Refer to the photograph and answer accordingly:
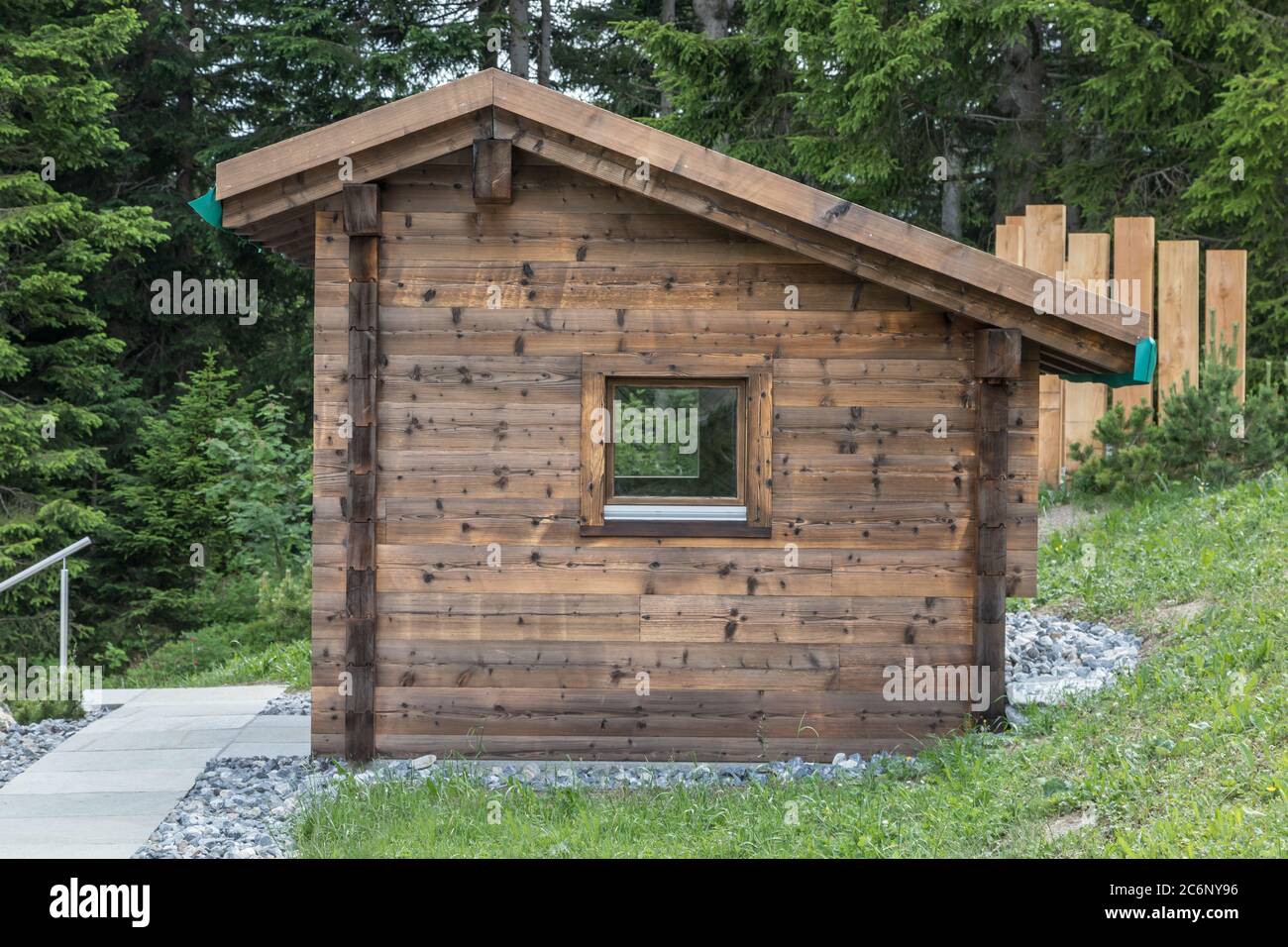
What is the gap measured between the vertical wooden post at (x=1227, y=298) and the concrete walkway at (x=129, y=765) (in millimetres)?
10904

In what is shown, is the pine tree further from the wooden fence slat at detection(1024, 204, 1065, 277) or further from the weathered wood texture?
the weathered wood texture

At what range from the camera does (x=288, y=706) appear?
9.80m

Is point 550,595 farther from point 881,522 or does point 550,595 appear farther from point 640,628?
point 881,522

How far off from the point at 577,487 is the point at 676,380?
0.88 metres

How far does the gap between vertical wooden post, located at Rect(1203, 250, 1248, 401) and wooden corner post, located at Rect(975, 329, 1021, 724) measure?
26.1 feet

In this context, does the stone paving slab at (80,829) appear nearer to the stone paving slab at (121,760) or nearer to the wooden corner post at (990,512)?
the stone paving slab at (121,760)

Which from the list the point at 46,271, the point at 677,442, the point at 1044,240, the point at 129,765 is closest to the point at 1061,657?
the point at 677,442

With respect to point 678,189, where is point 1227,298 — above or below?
above

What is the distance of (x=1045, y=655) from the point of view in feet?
31.3

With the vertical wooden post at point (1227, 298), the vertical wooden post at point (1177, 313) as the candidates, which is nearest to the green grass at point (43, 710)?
the vertical wooden post at point (1177, 313)

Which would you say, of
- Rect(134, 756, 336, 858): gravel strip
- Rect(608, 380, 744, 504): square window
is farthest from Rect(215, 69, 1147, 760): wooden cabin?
Rect(134, 756, 336, 858): gravel strip

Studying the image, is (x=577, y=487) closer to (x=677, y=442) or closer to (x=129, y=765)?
(x=677, y=442)

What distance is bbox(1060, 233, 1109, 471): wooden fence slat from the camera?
1419 centimetres
